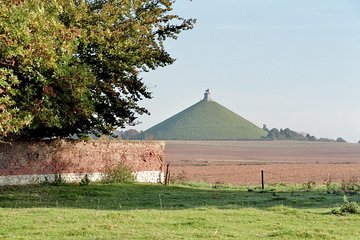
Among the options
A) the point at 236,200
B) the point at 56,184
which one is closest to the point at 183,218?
the point at 236,200

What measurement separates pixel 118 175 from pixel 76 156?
262 cm

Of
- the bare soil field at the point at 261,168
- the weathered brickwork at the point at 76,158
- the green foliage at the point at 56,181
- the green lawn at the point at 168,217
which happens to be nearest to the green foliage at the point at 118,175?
the weathered brickwork at the point at 76,158

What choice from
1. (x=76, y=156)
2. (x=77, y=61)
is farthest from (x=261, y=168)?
(x=77, y=61)

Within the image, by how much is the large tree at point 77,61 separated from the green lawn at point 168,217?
353cm

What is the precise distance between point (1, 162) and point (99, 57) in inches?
300

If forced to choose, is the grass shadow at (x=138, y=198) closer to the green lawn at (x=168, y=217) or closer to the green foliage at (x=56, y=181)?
the green lawn at (x=168, y=217)

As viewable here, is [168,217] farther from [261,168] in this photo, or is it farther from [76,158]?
[261,168]

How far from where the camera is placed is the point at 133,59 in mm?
34250

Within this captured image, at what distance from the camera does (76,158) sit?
3925 cm

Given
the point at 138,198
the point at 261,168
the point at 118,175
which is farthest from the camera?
the point at 261,168

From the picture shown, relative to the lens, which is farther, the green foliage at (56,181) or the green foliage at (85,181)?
the green foliage at (85,181)

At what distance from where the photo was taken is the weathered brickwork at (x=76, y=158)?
36.0 metres

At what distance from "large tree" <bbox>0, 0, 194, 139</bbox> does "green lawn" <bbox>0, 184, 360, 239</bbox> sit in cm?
353

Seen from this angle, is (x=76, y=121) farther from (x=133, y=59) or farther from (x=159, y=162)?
(x=159, y=162)
